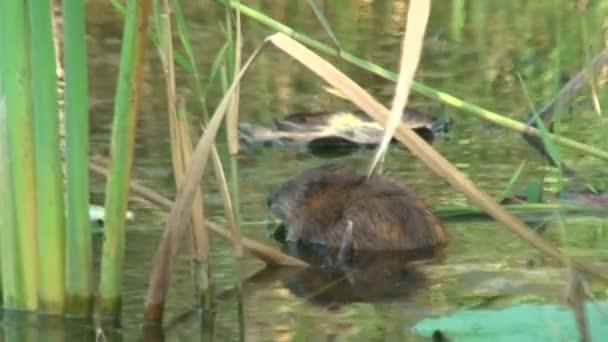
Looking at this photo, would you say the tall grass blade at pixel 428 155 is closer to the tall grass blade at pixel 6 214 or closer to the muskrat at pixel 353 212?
the tall grass blade at pixel 6 214

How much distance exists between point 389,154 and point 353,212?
0.72m

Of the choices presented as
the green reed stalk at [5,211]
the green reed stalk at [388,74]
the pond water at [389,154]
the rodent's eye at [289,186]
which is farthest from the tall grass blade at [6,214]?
the rodent's eye at [289,186]

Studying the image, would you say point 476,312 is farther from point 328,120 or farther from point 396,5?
point 396,5

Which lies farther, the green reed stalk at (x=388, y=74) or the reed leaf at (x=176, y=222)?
the green reed stalk at (x=388, y=74)

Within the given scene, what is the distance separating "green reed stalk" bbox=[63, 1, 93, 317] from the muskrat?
1.11 meters

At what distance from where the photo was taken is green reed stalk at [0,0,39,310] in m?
3.07

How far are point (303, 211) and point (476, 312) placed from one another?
1.66 meters

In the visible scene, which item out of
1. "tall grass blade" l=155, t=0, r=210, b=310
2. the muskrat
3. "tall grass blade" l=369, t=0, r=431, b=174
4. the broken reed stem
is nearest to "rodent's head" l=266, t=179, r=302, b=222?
the muskrat

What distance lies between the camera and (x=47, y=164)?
3.15 meters

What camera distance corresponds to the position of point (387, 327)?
3.21 meters

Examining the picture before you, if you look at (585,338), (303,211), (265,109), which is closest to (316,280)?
(303,211)

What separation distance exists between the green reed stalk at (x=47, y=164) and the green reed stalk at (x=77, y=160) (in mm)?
Result: 25

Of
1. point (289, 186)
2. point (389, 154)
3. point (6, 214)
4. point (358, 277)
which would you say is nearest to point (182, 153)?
point (6, 214)

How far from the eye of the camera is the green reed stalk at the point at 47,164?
10.0ft
